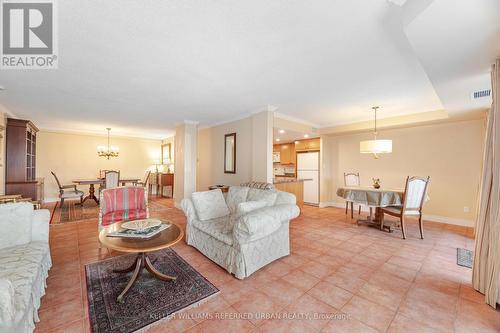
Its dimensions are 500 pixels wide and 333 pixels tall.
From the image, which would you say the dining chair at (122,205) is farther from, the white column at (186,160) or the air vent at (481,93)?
the air vent at (481,93)

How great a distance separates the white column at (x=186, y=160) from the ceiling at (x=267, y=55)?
1424mm

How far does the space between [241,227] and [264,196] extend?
83 cm

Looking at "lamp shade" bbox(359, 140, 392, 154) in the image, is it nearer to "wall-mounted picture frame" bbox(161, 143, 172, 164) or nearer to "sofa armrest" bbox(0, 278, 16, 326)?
"sofa armrest" bbox(0, 278, 16, 326)

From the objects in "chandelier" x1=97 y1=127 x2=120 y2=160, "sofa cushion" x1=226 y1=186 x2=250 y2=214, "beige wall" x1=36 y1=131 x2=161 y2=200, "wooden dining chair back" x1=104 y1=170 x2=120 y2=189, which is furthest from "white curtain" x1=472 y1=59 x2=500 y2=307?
"beige wall" x1=36 y1=131 x2=161 y2=200

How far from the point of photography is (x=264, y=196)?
288cm

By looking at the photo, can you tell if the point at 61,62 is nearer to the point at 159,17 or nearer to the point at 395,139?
the point at 159,17

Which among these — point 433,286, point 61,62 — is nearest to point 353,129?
point 433,286

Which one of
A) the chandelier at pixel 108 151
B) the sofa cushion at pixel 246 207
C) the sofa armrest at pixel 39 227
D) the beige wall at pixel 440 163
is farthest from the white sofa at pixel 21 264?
the beige wall at pixel 440 163

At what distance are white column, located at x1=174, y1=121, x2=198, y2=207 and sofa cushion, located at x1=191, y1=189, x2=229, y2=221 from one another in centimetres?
249

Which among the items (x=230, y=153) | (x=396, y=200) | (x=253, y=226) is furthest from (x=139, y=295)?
(x=396, y=200)

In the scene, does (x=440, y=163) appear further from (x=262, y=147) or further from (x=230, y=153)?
(x=230, y=153)

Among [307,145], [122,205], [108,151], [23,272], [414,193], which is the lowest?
[23,272]

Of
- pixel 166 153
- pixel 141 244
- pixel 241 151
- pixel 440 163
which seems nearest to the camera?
pixel 141 244

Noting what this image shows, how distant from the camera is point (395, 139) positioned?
5.13 m
